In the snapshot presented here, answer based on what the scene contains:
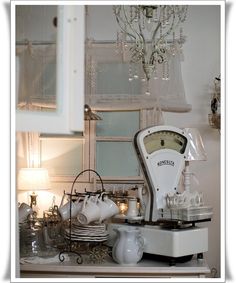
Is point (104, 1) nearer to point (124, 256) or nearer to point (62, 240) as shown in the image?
point (124, 256)

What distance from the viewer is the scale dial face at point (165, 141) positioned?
258 cm

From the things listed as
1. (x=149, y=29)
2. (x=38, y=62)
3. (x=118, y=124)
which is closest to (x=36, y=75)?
(x=38, y=62)

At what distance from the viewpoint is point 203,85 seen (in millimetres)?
3977

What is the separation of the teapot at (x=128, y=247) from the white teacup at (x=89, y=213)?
0.14 meters

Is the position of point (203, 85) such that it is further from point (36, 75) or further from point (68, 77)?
point (68, 77)

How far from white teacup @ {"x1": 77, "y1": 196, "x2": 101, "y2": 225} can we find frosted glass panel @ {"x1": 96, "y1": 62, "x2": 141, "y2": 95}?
5.04 feet

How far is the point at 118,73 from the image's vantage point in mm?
4000

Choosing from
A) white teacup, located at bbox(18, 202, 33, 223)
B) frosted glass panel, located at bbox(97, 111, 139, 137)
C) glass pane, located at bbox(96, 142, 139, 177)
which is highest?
frosted glass panel, located at bbox(97, 111, 139, 137)

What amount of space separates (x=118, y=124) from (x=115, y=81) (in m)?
0.33

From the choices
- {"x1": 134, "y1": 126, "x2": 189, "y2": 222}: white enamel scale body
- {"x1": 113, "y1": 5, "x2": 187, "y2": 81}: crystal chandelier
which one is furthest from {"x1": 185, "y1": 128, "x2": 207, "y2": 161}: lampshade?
{"x1": 113, "y1": 5, "x2": 187, "y2": 81}: crystal chandelier

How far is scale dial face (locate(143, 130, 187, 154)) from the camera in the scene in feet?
8.45

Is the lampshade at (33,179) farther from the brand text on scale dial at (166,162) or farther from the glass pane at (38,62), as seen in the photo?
the glass pane at (38,62)

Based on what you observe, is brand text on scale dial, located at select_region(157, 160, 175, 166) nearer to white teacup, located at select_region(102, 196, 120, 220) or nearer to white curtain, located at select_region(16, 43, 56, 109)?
white teacup, located at select_region(102, 196, 120, 220)
